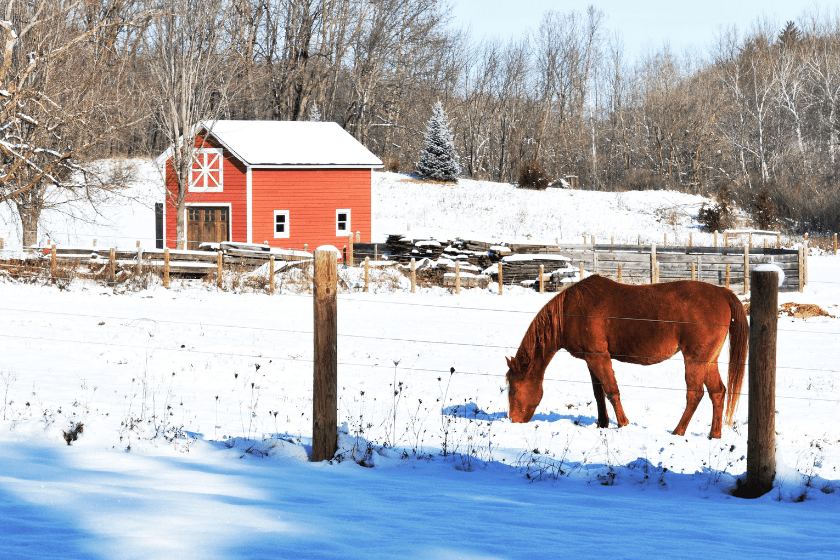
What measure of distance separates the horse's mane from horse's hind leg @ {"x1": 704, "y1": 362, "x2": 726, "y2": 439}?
152cm

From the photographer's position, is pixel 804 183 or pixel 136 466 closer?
pixel 136 466

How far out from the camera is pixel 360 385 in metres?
10.6

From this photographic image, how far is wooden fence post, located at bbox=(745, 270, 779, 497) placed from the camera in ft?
17.6

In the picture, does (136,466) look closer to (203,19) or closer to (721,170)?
(203,19)

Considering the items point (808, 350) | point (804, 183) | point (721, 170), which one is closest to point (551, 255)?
point (808, 350)

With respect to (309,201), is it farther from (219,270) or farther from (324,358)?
(324,358)

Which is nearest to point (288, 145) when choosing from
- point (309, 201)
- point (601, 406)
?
point (309, 201)

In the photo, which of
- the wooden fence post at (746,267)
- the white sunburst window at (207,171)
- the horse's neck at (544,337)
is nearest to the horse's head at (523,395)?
the horse's neck at (544,337)

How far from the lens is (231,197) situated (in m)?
35.0

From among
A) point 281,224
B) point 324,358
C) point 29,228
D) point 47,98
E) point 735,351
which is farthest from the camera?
point 281,224

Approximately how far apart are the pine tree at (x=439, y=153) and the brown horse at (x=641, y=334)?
50.7 metres

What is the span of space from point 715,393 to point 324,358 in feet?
13.6

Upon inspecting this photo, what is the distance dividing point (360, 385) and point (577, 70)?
7468cm

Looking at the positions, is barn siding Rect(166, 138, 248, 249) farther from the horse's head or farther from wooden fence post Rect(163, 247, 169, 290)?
the horse's head
